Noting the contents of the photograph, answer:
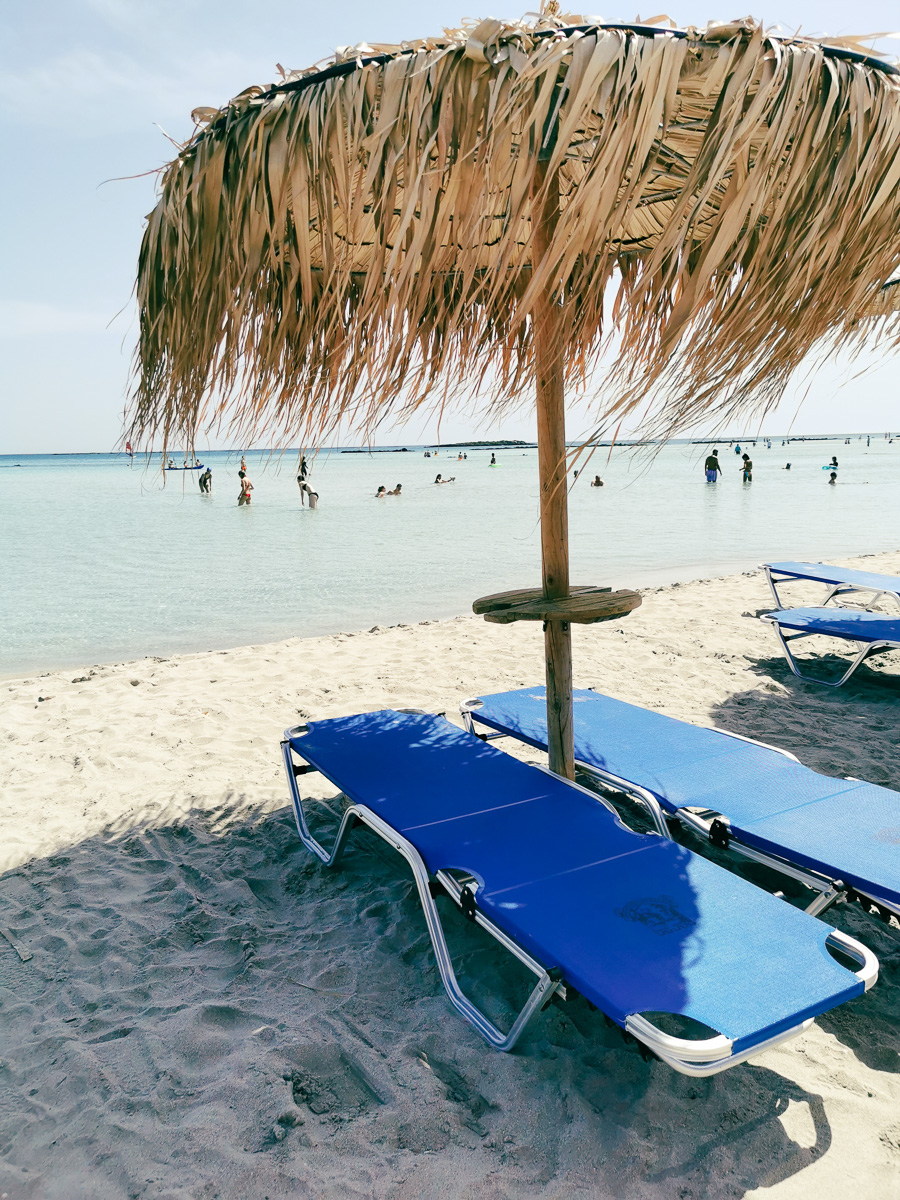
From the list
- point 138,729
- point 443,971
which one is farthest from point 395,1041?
point 138,729

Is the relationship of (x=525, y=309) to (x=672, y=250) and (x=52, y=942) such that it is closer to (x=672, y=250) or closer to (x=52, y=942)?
(x=672, y=250)

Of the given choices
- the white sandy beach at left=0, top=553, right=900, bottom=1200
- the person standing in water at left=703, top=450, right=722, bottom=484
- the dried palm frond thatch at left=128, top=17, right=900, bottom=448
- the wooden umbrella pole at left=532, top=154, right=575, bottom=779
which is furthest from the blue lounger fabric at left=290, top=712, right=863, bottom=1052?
the person standing in water at left=703, top=450, right=722, bottom=484

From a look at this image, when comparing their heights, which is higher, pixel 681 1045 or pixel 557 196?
pixel 557 196

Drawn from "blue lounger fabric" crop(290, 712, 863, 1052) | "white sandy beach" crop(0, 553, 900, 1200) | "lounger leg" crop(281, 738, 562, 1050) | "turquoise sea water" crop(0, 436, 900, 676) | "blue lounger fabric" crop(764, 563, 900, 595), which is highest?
"blue lounger fabric" crop(764, 563, 900, 595)

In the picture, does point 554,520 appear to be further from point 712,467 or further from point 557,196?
point 712,467

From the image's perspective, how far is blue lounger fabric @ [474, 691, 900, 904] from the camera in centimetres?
234

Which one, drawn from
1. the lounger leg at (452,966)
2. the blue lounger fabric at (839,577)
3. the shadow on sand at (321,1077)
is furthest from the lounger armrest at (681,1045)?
the blue lounger fabric at (839,577)

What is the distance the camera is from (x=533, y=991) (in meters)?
2.03

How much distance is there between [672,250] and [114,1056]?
2.70 m

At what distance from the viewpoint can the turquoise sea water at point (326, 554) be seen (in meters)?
8.91

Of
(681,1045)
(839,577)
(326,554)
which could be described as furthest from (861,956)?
(326,554)

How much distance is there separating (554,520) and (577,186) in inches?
46.9

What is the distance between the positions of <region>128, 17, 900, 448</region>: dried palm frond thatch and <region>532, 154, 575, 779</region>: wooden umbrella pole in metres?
0.26

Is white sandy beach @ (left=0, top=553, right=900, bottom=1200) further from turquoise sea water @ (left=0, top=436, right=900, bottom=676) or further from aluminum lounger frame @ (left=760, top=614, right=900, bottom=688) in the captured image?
turquoise sea water @ (left=0, top=436, right=900, bottom=676)
